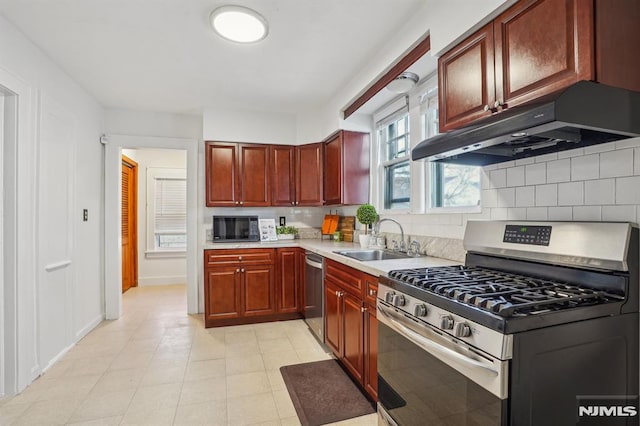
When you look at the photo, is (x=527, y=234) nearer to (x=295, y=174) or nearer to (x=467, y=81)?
(x=467, y=81)

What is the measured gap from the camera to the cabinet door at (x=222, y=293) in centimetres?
349

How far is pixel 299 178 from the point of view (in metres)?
4.11

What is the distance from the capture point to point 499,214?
6.11ft

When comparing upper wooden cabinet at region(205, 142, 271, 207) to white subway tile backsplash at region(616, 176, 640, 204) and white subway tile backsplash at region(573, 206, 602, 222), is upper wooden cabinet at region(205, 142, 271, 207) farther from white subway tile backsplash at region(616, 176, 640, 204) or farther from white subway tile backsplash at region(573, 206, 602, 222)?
white subway tile backsplash at region(616, 176, 640, 204)

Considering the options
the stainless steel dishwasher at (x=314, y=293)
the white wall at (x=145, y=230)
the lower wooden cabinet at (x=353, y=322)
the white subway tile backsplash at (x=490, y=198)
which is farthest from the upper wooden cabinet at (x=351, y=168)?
the white wall at (x=145, y=230)

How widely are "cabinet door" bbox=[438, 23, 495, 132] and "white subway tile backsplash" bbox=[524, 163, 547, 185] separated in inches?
15.6

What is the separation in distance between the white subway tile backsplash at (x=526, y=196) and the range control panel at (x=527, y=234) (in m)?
0.16

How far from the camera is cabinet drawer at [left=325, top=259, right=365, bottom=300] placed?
2.16m

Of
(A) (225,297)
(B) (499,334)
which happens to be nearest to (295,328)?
(A) (225,297)

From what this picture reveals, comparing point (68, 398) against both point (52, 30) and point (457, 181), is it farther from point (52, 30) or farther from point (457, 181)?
point (457, 181)

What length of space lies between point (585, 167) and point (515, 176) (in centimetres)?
35

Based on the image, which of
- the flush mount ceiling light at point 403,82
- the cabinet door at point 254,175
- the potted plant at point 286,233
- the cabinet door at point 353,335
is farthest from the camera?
the potted plant at point 286,233

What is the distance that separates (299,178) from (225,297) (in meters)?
1.66

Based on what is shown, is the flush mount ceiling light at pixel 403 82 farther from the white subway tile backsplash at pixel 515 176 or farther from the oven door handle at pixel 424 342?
the oven door handle at pixel 424 342
